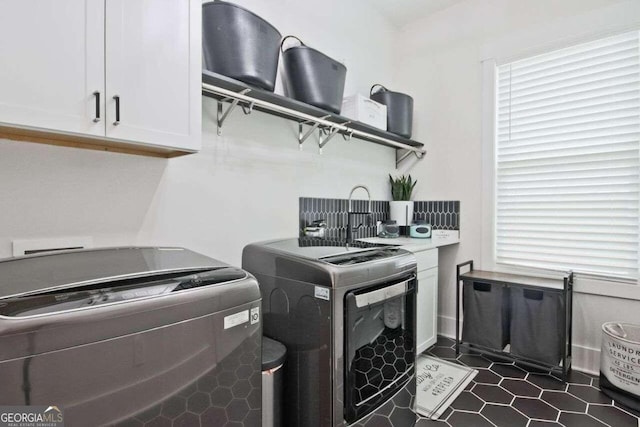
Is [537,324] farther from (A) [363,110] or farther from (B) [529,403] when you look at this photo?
(A) [363,110]

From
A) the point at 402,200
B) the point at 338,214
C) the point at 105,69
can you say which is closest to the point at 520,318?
the point at 402,200

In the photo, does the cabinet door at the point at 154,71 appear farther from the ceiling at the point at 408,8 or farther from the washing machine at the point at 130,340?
the ceiling at the point at 408,8

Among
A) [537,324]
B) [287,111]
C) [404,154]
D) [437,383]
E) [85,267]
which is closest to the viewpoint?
[85,267]

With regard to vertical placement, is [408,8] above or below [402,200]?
above

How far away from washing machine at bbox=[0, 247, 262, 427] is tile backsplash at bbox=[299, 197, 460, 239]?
127 centimetres

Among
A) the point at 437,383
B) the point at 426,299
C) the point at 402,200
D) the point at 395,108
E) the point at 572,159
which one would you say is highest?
the point at 395,108

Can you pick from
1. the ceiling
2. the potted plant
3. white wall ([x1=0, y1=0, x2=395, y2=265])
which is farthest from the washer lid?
the ceiling

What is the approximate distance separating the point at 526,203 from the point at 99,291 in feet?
9.77

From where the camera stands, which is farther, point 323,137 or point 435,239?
point 435,239

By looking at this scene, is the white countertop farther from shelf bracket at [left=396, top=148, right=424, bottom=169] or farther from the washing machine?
the washing machine

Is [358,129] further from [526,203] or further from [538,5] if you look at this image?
[538,5]

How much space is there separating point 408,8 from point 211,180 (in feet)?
8.67

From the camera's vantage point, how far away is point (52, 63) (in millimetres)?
1003

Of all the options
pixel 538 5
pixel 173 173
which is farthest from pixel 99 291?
pixel 538 5
